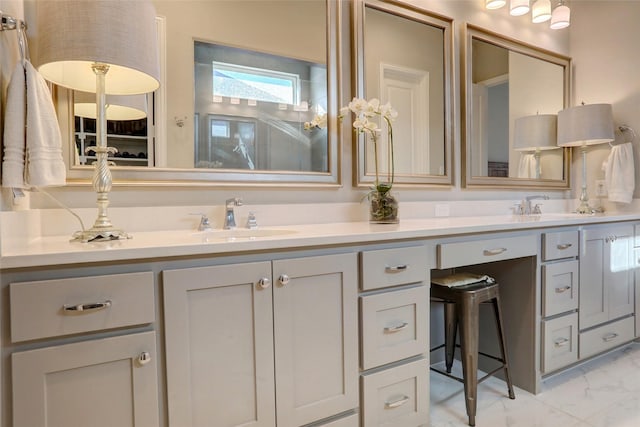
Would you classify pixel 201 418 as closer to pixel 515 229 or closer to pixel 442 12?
pixel 515 229

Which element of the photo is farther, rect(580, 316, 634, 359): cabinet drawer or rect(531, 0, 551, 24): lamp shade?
rect(531, 0, 551, 24): lamp shade

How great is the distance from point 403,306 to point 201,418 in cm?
78

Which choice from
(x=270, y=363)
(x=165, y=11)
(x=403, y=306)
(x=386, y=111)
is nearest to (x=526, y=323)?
(x=403, y=306)

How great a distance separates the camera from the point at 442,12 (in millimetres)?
2219

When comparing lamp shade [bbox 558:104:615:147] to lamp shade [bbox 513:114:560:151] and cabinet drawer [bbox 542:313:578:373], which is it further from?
cabinet drawer [bbox 542:313:578:373]

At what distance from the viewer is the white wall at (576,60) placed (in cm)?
187

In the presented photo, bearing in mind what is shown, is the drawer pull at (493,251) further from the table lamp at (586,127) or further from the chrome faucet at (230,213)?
the table lamp at (586,127)

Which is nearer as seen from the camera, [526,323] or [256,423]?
[256,423]

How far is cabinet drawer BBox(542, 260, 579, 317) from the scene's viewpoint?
1840 millimetres

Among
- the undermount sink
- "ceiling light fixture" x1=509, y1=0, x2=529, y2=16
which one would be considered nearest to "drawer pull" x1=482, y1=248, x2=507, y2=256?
the undermount sink

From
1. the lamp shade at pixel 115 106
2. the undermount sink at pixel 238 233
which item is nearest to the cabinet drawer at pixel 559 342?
the undermount sink at pixel 238 233

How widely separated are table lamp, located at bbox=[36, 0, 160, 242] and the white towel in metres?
2.93

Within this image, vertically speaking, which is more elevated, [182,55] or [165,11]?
[165,11]

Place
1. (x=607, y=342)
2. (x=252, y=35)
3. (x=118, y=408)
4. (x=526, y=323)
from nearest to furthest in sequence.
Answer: (x=118, y=408) < (x=252, y=35) < (x=526, y=323) < (x=607, y=342)
